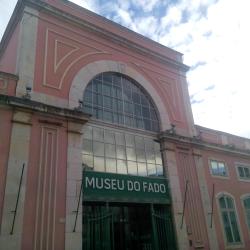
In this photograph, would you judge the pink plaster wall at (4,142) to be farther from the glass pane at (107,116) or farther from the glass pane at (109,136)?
the glass pane at (107,116)

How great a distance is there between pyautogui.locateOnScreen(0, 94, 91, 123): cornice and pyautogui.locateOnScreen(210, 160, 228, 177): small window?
31.2 feet

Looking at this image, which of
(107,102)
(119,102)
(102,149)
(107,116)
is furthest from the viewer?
(119,102)

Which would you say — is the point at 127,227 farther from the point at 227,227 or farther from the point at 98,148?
the point at 227,227

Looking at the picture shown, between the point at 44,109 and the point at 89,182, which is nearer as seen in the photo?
the point at 44,109

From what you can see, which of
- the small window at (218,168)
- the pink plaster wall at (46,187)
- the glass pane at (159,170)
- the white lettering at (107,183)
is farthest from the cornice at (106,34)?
the white lettering at (107,183)

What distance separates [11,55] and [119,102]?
633 centimetres

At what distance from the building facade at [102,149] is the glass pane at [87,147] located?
0.17 ft

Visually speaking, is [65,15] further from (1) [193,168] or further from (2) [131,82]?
(1) [193,168]

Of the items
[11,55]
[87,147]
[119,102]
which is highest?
[11,55]

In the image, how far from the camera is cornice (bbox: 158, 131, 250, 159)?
56.9 ft

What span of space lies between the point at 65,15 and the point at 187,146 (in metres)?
10.5

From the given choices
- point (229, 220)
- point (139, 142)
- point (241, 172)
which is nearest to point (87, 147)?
point (139, 142)

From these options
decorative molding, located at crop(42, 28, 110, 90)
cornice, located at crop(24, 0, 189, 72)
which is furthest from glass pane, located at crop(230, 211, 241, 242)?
decorative molding, located at crop(42, 28, 110, 90)

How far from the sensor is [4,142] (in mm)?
11750
